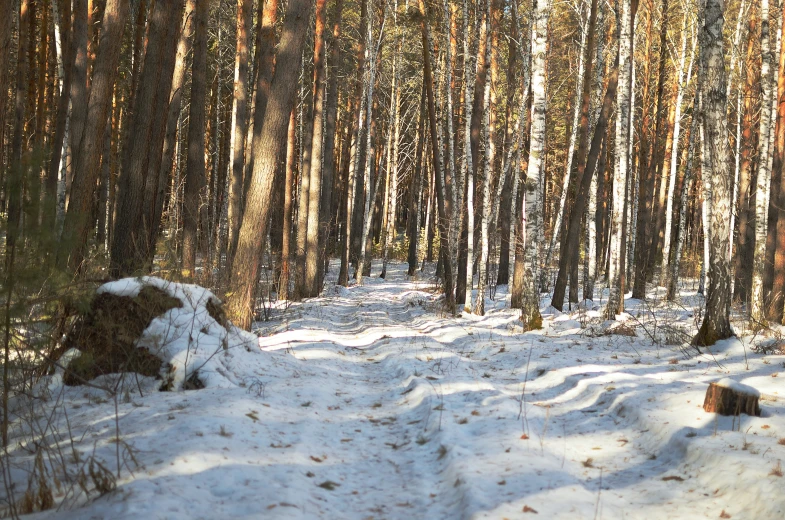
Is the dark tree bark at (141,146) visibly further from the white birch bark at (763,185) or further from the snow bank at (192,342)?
the white birch bark at (763,185)

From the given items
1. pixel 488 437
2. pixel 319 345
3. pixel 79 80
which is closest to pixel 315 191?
pixel 79 80

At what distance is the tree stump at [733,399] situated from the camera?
5.22m

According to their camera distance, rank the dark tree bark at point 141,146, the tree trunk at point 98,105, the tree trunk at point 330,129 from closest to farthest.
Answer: the tree trunk at point 98,105 → the dark tree bark at point 141,146 → the tree trunk at point 330,129

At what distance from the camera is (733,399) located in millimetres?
5242

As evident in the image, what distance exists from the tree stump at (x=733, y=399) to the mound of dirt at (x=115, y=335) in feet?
16.3

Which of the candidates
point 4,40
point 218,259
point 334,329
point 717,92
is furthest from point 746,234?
point 4,40

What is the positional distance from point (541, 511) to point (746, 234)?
1964 centimetres

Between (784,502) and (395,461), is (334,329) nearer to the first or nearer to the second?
(395,461)

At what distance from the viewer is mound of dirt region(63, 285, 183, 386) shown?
587 centimetres

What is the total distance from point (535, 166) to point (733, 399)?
22.0 feet

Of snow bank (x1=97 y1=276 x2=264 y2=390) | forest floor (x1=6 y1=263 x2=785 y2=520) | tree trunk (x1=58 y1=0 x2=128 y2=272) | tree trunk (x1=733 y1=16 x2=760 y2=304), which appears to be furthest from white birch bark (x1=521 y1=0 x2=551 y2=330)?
tree trunk (x1=733 y1=16 x2=760 y2=304)

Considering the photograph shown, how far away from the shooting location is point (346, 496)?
392 centimetres

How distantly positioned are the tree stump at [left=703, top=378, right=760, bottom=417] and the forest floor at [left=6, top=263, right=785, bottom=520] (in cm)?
9

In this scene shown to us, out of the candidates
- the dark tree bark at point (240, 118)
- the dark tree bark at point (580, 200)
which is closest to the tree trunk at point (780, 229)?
the dark tree bark at point (580, 200)
